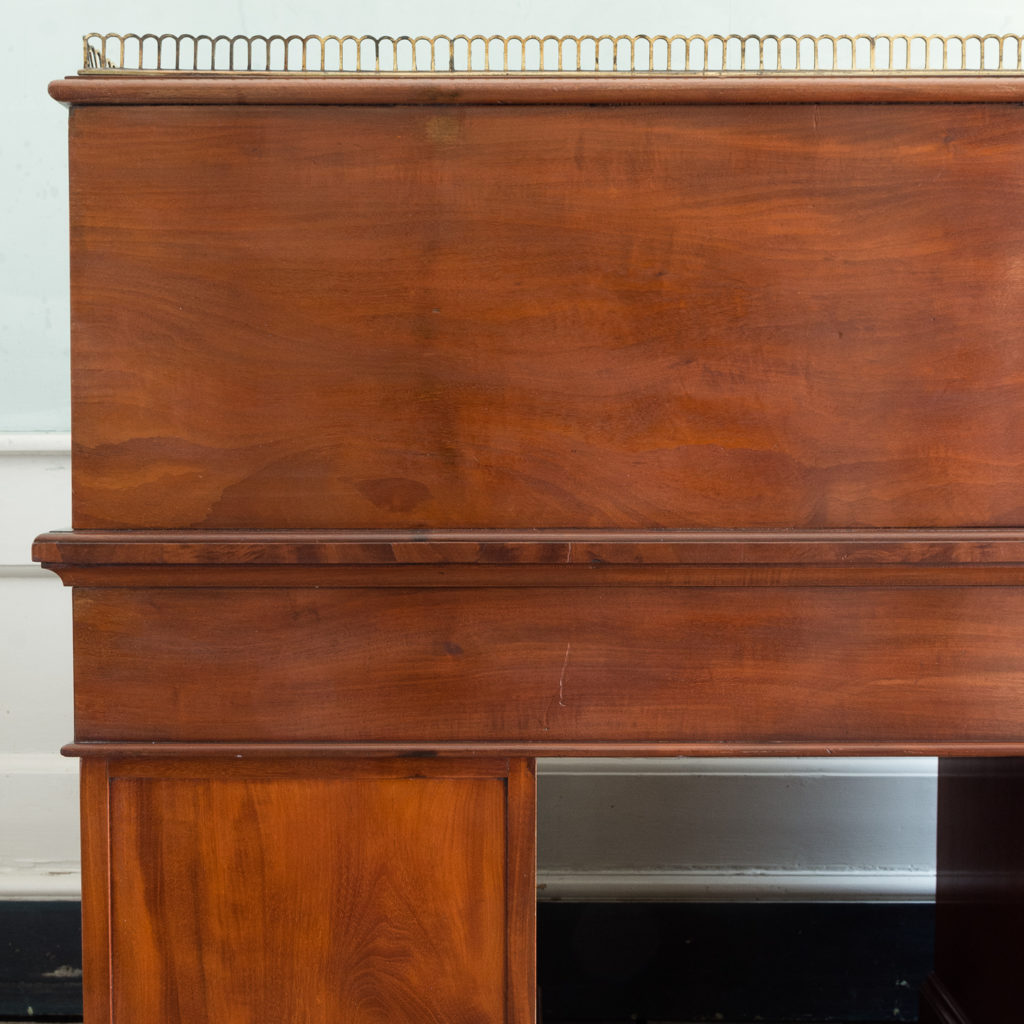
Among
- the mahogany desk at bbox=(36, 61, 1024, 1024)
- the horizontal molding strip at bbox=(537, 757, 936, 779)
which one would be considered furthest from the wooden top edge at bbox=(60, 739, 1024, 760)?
the horizontal molding strip at bbox=(537, 757, 936, 779)

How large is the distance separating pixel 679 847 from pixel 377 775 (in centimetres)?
72

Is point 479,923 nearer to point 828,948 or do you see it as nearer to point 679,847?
point 679,847

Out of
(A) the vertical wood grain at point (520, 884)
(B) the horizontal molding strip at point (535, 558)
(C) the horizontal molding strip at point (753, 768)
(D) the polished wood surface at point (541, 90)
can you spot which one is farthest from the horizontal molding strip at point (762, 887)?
(D) the polished wood surface at point (541, 90)

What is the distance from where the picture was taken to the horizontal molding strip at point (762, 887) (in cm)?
129

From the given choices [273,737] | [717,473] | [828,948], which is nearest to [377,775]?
[273,737]

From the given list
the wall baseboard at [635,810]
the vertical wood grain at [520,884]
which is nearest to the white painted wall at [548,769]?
the wall baseboard at [635,810]

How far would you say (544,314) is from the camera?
69 cm

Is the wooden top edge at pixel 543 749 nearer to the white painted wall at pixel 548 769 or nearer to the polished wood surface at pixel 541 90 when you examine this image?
the polished wood surface at pixel 541 90

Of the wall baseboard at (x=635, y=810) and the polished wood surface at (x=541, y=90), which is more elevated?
the polished wood surface at (x=541, y=90)

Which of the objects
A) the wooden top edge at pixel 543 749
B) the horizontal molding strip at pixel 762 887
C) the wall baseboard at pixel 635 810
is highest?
the wooden top edge at pixel 543 749

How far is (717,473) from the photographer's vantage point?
697 mm

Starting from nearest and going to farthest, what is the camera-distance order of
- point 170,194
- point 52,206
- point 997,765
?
point 170,194, point 997,765, point 52,206

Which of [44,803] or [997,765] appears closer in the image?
[997,765]

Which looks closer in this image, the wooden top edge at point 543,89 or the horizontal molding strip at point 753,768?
the wooden top edge at point 543,89
